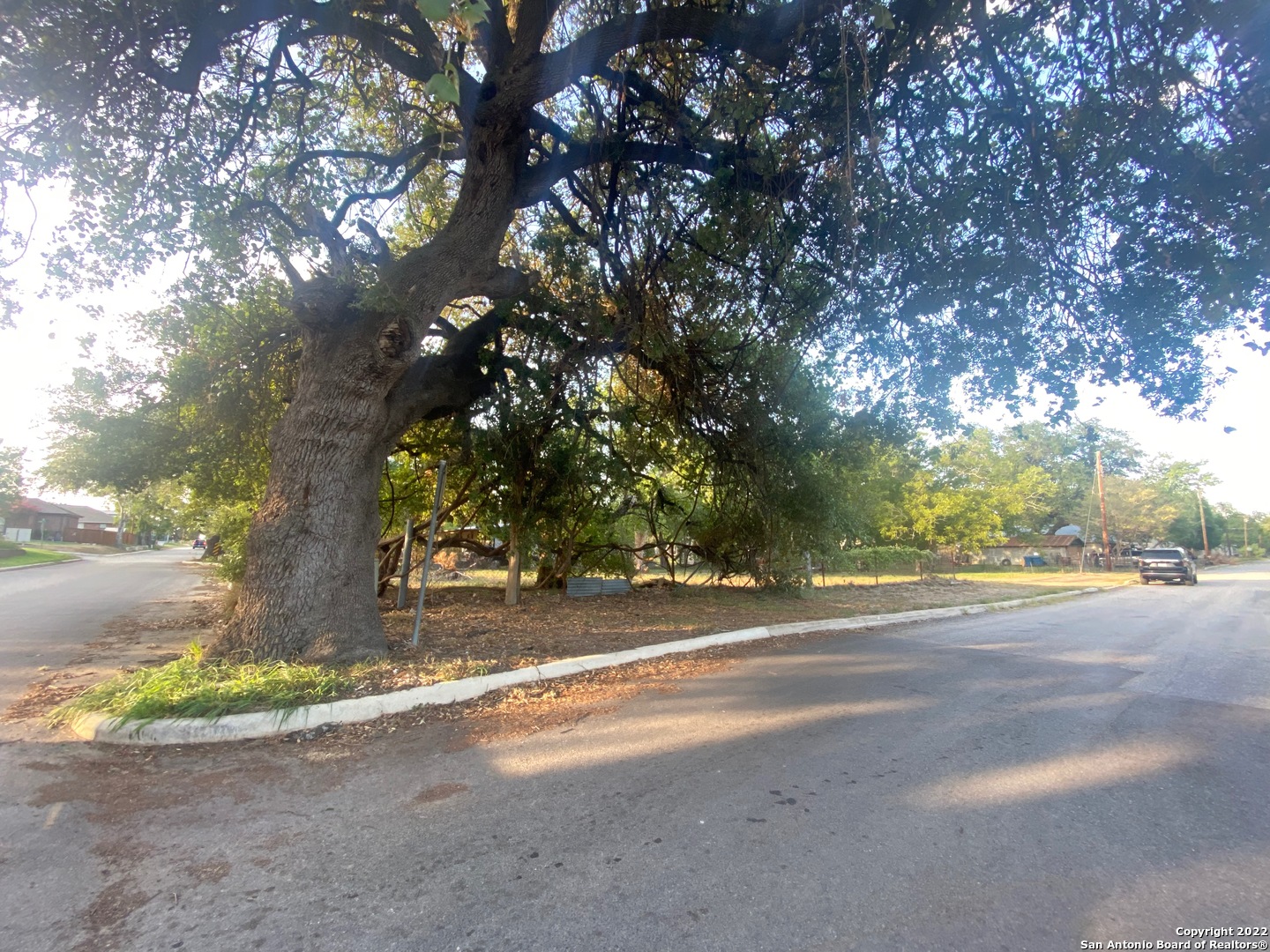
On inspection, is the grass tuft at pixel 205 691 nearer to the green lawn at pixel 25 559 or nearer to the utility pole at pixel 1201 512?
the green lawn at pixel 25 559

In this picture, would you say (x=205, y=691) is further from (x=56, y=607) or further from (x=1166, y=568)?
(x=1166, y=568)

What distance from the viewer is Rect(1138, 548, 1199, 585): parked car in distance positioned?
27.7m

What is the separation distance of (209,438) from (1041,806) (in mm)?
13626

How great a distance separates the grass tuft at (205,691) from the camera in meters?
5.12

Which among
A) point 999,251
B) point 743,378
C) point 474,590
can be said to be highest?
point 999,251

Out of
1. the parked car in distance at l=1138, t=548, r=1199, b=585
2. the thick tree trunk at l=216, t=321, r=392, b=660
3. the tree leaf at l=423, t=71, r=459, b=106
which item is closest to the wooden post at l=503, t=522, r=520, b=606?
the thick tree trunk at l=216, t=321, r=392, b=660

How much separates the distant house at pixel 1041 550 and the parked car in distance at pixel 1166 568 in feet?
75.3

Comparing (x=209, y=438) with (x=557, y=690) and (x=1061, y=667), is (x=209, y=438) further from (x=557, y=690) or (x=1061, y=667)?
(x=1061, y=667)

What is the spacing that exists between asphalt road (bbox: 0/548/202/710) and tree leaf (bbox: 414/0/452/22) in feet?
22.3

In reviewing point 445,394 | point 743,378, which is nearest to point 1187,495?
point 743,378

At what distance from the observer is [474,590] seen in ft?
51.3

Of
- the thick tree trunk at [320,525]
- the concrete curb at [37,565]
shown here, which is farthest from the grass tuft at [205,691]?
the concrete curb at [37,565]

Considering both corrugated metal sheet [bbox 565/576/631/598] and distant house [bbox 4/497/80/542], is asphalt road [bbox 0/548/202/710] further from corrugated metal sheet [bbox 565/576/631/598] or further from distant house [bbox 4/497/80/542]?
distant house [bbox 4/497/80/542]

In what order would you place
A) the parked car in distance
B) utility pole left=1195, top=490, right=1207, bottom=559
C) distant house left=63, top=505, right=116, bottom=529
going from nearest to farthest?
the parked car in distance → utility pole left=1195, top=490, right=1207, bottom=559 → distant house left=63, top=505, right=116, bottom=529
